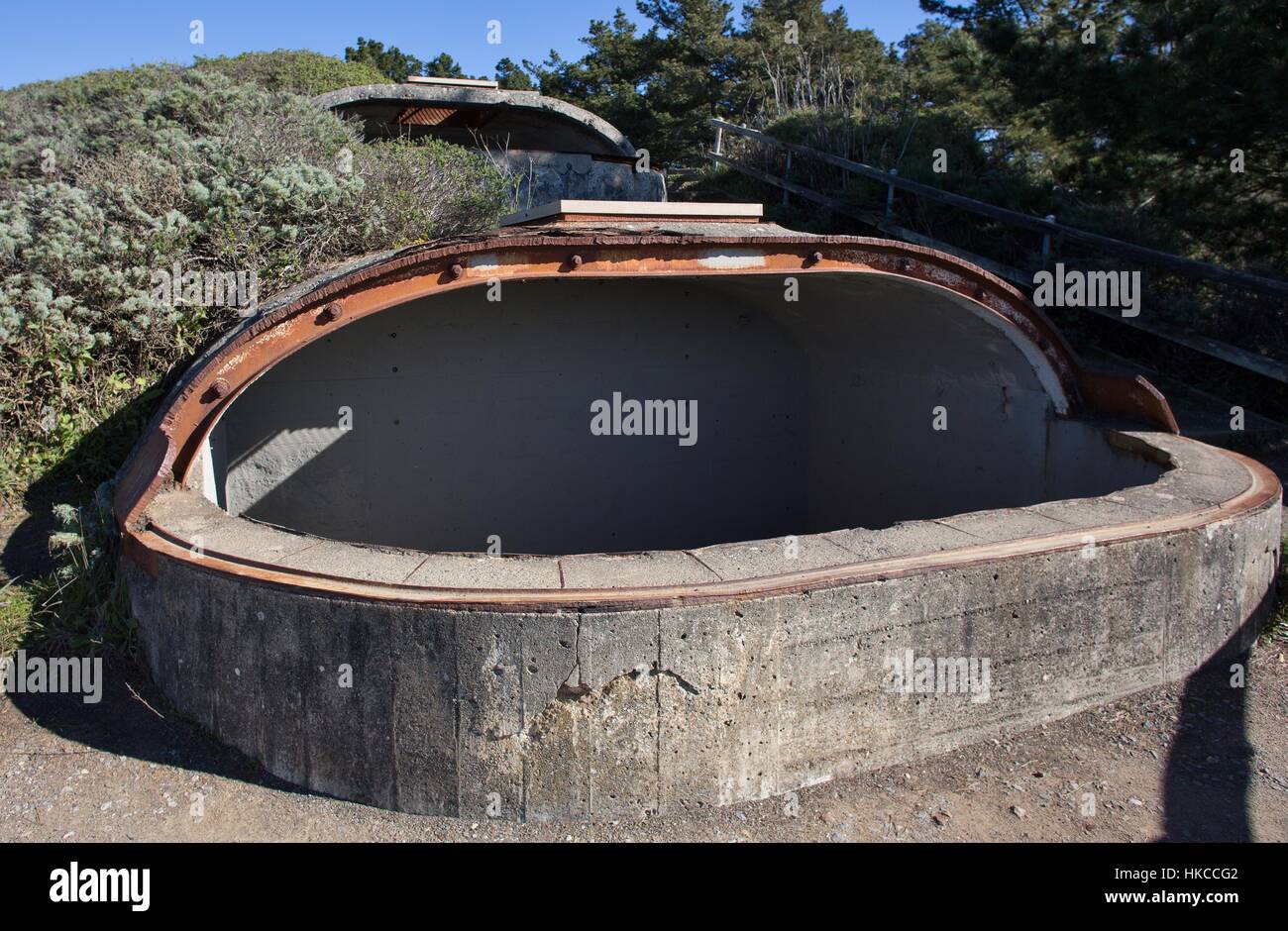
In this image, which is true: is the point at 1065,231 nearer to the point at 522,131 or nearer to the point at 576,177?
the point at 576,177

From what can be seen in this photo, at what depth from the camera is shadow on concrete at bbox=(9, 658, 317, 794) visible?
13.4 feet

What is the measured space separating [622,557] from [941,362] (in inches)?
167

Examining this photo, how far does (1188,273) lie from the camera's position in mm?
7965

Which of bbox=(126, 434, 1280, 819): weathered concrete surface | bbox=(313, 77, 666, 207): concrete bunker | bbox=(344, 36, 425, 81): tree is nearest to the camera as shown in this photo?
bbox=(126, 434, 1280, 819): weathered concrete surface

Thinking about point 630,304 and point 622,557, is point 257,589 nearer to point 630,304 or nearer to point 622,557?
point 622,557

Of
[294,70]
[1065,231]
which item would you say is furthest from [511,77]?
[1065,231]

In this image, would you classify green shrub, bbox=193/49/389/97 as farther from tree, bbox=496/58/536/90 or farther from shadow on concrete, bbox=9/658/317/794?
shadow on concrete, bbox=9/658/317/794

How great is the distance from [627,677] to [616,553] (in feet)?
6.66

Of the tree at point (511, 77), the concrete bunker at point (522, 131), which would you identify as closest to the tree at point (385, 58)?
the tree at point (511, 77)

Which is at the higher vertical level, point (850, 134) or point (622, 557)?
point (850, 134)

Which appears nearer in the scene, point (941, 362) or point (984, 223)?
point (941, 362)

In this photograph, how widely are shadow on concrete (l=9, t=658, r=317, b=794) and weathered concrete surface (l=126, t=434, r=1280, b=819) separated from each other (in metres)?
0.10

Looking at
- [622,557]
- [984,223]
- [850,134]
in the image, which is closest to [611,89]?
[850,134]

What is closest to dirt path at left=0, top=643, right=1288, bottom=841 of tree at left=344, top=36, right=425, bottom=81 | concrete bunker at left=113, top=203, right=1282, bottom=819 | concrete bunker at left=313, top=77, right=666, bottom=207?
concrete bunker at left=113, top=203, right=1282, bottom=819
